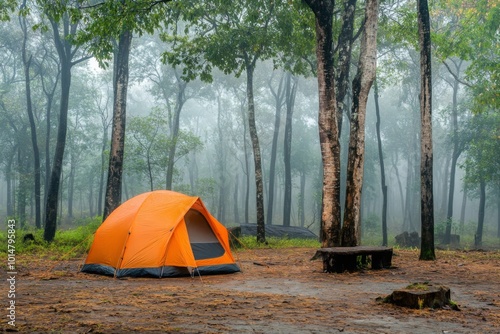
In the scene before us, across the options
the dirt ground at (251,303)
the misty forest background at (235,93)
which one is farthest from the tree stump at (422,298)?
the misty forest background at (235,93)

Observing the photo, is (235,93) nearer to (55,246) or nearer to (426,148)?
(55,246)

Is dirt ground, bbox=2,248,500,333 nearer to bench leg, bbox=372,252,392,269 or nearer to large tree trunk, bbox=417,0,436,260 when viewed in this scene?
bench leg, bbox=372,252,392,269

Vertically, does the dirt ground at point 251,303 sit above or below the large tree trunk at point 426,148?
below

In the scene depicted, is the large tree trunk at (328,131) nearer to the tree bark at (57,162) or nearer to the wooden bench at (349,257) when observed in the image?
the wooden bench at (349,257)

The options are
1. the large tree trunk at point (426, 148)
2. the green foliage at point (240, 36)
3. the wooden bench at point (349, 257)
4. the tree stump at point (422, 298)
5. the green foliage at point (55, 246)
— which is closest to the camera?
the tree stump at point (422, 298)

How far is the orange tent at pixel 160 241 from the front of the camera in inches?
421

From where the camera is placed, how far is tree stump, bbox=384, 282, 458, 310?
6801mm

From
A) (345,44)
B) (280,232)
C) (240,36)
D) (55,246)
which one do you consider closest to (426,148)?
(345,44)

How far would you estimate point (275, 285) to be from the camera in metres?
9.46

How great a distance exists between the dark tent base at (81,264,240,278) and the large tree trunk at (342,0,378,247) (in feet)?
11.4

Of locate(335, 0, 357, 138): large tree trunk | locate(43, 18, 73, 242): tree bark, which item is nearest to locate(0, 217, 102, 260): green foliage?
locate(43, 18, 73, 242): tree bark

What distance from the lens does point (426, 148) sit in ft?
45.2

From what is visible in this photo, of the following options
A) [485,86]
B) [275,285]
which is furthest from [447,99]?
[275,285]

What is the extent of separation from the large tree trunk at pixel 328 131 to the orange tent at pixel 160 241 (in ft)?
9.27
